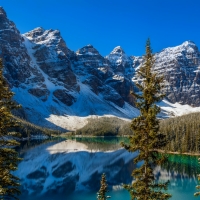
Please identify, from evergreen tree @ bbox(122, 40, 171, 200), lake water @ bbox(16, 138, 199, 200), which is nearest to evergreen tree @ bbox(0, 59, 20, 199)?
evergreen tree @ bbox(122, 40, 171, 200)

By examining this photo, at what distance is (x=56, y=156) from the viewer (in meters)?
112

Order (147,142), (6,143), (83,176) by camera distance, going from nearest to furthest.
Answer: (6,143), (147,142), (83,176)

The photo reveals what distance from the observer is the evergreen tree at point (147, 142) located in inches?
682

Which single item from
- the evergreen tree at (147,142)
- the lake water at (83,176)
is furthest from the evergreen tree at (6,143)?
the lake water at (83,176)

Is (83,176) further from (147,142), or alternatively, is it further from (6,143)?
(147,142)

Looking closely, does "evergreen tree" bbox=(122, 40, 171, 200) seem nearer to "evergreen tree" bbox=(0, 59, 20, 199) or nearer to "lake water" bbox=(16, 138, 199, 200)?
"evergreen tree" bbox=(0, 59, 20, 199)

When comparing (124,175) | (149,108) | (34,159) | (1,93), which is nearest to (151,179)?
(149,108)

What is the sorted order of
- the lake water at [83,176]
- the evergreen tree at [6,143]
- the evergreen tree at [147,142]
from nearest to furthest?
the evergreen tree at [6,143]
the evergreen tree at [147,142]
the lake water at [83,176]

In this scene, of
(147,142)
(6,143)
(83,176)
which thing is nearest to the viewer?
(6,143)

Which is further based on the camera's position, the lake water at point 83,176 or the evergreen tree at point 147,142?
the lake water at point 83,176

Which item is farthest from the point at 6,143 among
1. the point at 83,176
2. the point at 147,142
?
the point at 83,176

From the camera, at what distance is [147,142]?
17797 mm

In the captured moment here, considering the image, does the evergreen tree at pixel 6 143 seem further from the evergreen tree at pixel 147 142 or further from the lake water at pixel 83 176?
the lake water at pixel 83 176

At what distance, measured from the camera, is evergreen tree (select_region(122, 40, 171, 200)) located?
56.8 ft
